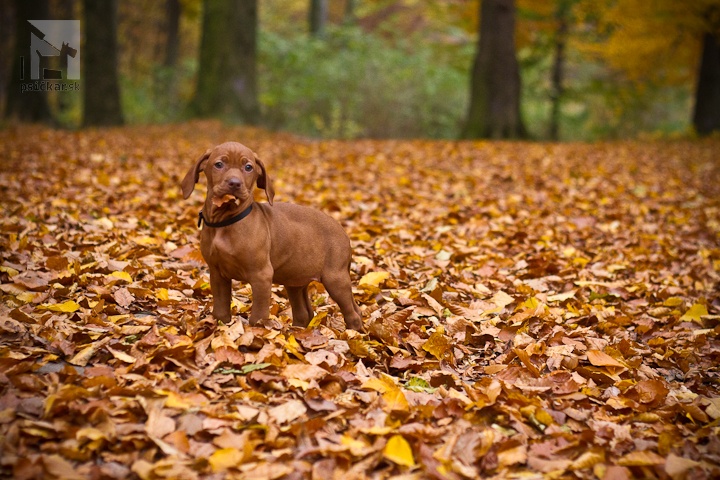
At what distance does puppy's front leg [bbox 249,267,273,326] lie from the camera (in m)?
3.54

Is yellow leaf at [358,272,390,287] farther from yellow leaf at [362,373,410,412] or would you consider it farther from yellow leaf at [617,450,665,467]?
yellow leaf at [617,450,665,467]

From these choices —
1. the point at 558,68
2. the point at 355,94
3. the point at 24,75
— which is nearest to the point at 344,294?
the point at 24,75

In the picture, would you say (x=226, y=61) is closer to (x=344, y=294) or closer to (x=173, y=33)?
(x=173, y=33)

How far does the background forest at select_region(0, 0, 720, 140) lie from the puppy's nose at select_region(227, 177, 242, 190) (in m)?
13.3

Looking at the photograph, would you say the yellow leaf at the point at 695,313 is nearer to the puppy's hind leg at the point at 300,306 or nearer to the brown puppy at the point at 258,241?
the brown puppy at the point at 258,241

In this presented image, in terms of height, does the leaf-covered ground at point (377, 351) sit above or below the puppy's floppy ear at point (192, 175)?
below

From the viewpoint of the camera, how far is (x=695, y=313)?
497cm

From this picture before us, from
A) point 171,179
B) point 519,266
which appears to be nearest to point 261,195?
point 171,179

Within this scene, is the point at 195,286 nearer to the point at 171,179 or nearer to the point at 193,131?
the point at 171,179

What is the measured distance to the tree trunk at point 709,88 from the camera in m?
18.6

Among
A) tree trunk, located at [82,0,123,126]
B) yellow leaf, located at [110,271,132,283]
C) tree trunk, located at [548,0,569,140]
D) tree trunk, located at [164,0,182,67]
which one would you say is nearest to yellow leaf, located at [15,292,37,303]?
yellow leaf, located at [110,271,132,283]

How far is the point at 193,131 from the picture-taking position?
14.0 m

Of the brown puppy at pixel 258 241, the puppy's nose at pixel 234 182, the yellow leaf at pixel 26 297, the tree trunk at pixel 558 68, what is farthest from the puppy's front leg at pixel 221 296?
the tree trunk at pixel 558 68

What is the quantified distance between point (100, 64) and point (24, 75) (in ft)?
6.18
